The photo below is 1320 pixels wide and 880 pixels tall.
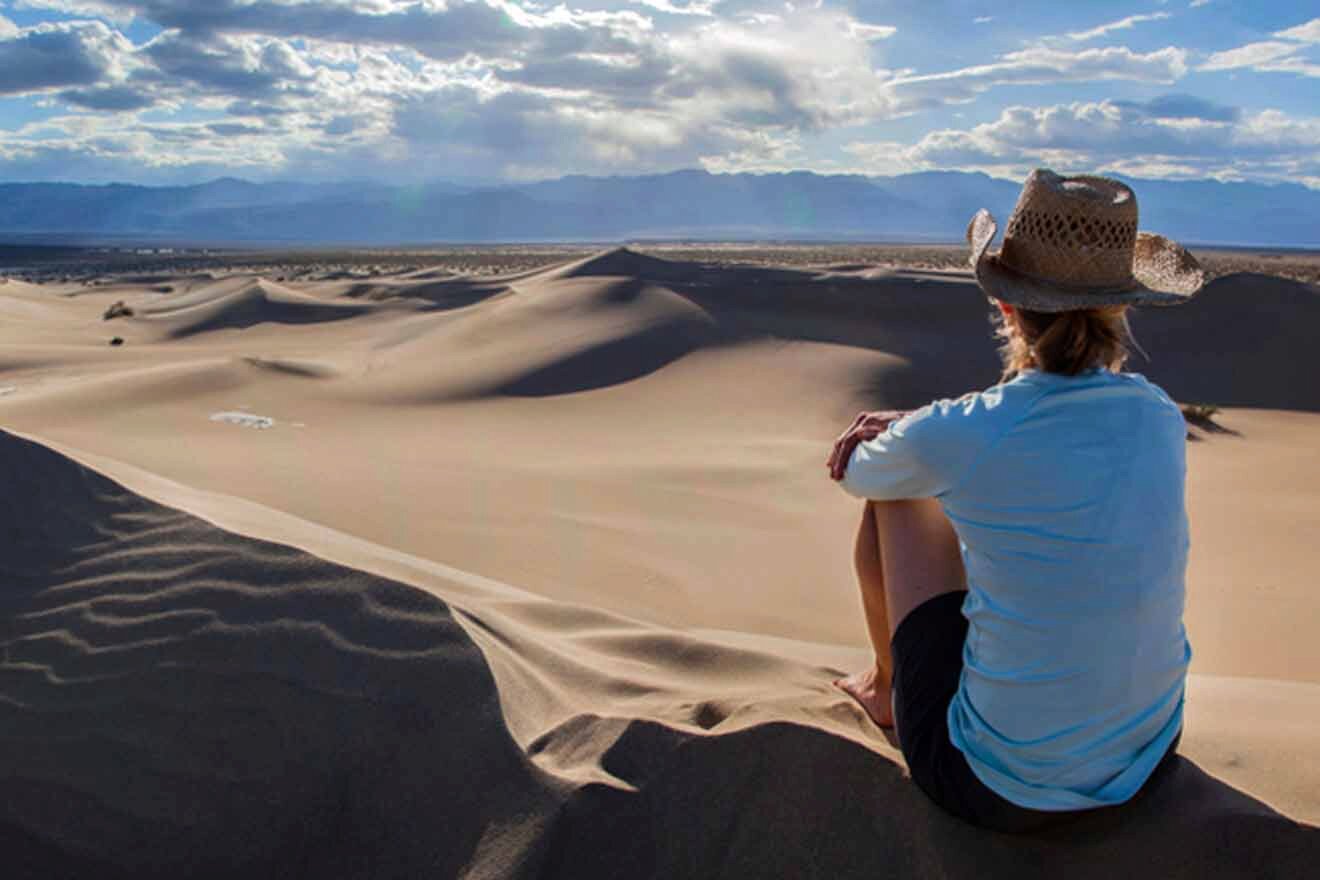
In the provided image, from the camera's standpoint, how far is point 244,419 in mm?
8828

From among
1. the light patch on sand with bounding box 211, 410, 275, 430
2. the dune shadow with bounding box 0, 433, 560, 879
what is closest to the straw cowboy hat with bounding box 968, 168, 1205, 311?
the dune shadow with bounding box 0, 433, 560, 879

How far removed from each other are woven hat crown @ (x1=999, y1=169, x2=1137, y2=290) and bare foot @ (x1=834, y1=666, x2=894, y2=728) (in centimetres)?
108

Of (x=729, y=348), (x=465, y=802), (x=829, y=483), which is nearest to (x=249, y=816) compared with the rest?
(x=465, y=802)

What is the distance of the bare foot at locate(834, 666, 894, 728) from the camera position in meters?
2.52

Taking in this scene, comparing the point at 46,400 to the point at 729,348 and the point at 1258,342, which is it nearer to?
the point at 729,348

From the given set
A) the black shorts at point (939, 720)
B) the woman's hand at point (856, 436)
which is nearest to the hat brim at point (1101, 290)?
the woman's hand at point (856, 436)

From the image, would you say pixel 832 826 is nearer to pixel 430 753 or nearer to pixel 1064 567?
pixel 1064 567

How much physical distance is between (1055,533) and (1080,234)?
573 mm

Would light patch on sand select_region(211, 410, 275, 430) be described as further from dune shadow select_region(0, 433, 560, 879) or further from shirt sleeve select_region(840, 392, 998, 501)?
shirt sleeve select_region(840, 392, 998, 501)

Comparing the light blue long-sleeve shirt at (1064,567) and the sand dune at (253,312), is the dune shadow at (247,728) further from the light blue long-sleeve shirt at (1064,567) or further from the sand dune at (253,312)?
the sand dune at (253,312)

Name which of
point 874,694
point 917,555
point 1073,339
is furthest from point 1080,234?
point 874,694

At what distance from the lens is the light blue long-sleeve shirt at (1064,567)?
71.1 inches

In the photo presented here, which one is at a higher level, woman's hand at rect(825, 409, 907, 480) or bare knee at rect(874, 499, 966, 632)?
woman's hand at rect(825, 409, 907, 480)

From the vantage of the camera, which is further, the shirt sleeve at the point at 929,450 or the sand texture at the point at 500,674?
the sand texture at the point at 500,674
